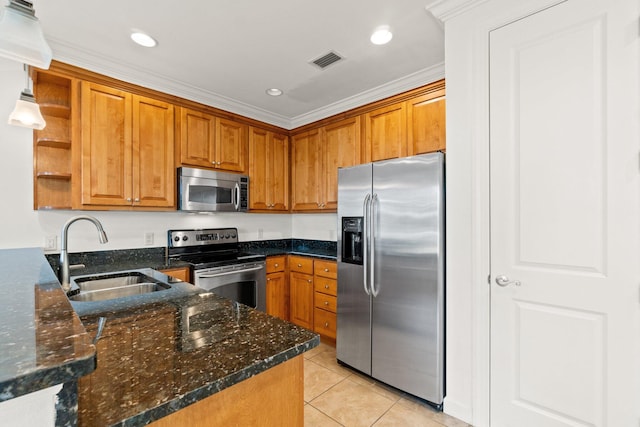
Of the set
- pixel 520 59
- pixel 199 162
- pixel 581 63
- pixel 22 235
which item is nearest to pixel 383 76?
pixel 520 59

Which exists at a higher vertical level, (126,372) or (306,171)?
(306,171)

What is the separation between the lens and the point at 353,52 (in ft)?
7.86

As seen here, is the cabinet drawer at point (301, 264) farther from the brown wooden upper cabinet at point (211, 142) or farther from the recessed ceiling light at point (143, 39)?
the recessed ceiling light at point (143, 39)

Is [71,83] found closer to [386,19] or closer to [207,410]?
[386,19]

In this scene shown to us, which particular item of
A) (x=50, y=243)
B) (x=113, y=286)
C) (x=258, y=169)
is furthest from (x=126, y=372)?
(x=258, y=169)

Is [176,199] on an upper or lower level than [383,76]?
lower

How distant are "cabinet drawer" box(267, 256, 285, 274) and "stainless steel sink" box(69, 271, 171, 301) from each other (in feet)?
4.77

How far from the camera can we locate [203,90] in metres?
3.07

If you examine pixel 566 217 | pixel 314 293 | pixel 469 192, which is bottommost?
pixel 314 293

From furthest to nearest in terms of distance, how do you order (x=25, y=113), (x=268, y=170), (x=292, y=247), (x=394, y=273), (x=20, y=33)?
(x=292, y=247) → (x=268, y=170) → (x=394, y=273) → (x=25, y=113) → (x=20, y=33)

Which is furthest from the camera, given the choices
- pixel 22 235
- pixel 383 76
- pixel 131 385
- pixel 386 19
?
pixel 383 76

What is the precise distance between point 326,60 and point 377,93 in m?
0.76

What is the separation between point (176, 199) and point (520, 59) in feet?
9.44

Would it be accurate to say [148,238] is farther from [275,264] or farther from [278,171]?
[278,171]
